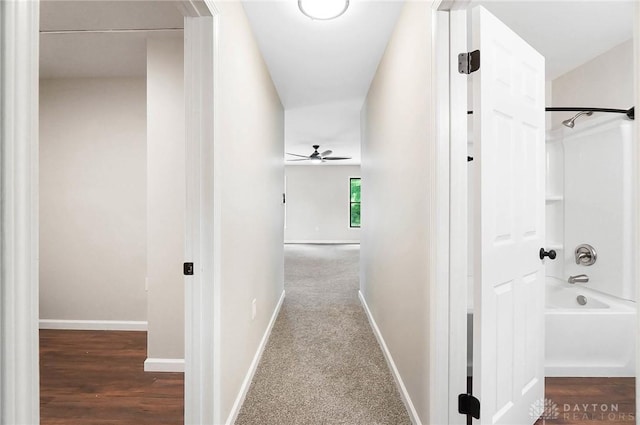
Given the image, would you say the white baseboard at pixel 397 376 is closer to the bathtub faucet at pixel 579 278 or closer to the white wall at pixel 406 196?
the white wall at pixel 406 196

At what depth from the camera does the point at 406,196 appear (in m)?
1.87

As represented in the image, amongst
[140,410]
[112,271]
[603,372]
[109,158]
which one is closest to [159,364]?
[140,410]

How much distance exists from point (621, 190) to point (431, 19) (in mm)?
2017

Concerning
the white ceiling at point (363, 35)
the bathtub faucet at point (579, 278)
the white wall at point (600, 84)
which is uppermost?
the white ceiling at point (363, 35)

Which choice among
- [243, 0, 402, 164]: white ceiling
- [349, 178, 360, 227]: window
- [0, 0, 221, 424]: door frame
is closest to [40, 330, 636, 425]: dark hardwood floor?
[0, 0, 221, 424]: door frame

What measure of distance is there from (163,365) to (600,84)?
4004 millimetres

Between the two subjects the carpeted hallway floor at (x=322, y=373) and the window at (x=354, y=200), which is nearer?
the carpeted hallway floor at (x=322, y=373)

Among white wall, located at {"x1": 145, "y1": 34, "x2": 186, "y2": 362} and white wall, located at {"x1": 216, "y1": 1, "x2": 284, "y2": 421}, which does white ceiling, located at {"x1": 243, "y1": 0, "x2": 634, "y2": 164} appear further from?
white wall, located at {"x1": 145, "y1": 34, "x2": 186, "y2": 362}

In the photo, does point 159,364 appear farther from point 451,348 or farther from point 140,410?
point 451,348

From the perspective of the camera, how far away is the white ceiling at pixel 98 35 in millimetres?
2023

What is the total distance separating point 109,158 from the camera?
119 inches

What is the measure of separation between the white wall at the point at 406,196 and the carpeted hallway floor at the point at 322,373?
7.5 inches

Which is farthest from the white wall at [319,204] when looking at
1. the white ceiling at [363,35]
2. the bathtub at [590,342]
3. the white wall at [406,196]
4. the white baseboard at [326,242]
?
the bathtub at [590,342]

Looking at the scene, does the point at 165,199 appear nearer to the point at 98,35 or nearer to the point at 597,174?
the point at 98,35
